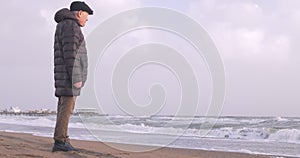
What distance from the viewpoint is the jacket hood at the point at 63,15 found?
435 centimetres

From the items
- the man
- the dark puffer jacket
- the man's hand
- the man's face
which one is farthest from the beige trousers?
the man's face

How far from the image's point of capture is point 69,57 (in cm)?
411

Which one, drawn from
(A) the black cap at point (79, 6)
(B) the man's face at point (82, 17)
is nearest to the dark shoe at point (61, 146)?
(B) the man's face at point (82, 17)

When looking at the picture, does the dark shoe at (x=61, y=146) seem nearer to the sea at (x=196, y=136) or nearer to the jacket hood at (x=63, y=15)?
the jacket hood at (x=63, y=15)

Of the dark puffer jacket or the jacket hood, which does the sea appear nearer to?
the dark puffer jacket

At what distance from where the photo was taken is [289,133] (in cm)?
1283

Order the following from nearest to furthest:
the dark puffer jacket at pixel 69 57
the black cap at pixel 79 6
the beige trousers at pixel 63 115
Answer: the dark puffer jacket at pixel 69 57 < the beige trousers at pixel 63 115 < the black cap at pixel 79 6

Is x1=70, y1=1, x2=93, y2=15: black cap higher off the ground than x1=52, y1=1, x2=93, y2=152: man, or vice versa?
x1=70, y1=1, x2=93, y2=15: black cap

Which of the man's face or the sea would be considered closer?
the man's face

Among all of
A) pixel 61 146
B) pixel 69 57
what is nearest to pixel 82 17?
pixel 69 57

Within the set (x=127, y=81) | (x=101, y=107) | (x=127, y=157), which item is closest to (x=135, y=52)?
(x=127, y=81)

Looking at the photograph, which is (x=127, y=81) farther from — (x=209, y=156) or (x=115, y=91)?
(x=209, y=156)

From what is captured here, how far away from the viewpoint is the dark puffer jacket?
4129 mm

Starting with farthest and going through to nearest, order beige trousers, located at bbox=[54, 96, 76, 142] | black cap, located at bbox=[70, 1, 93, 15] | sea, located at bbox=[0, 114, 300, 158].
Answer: sea, located at bbox=[0, 114, 300, 158] < black cap, located at bbox=[70, 1, 93, 15] < beige trousers, located at bbox=[54, 96, 76, 142]
